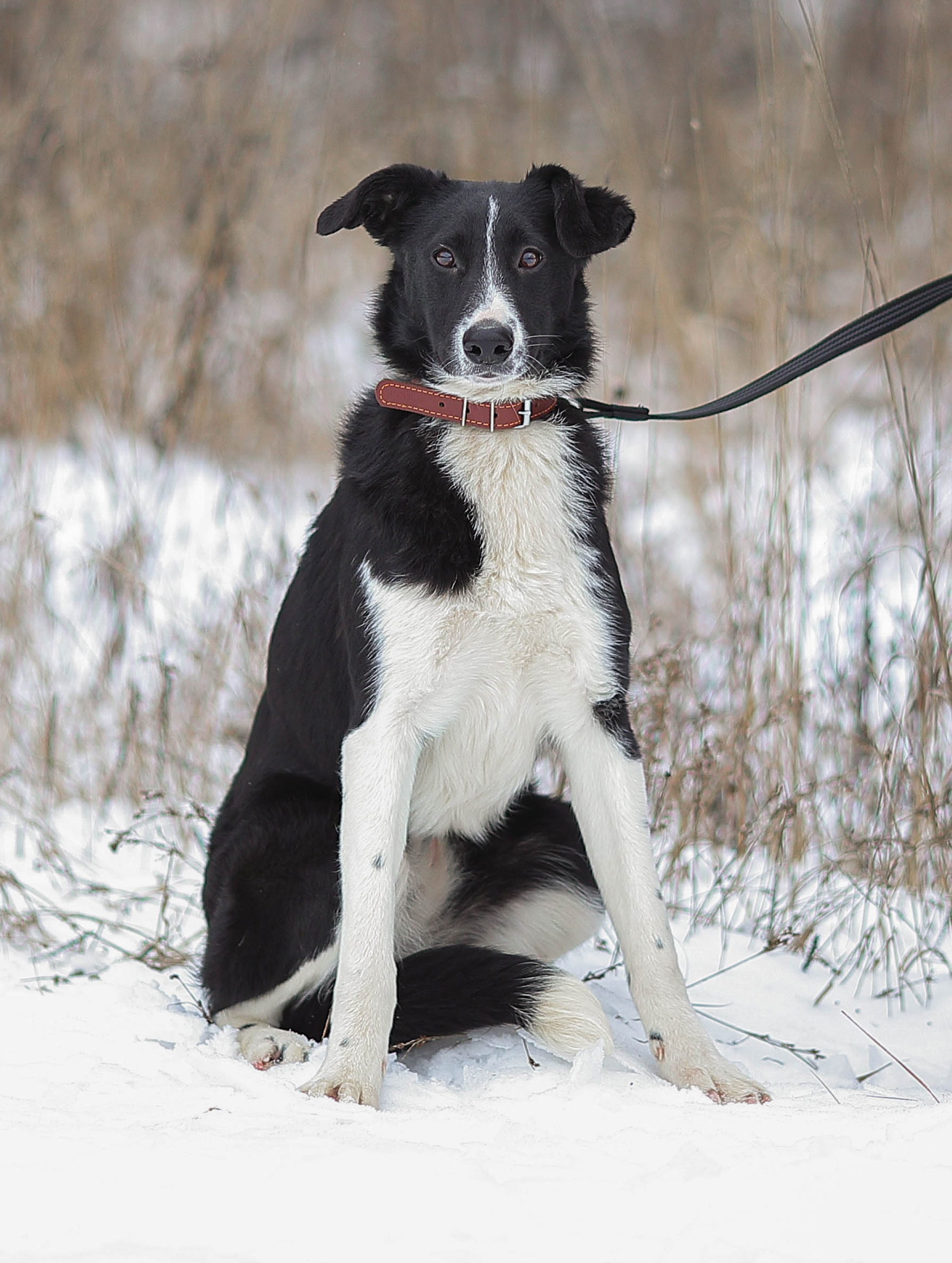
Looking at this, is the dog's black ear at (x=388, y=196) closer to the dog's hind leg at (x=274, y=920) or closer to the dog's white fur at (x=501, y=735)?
the dog's white fur at (x=501, y=735)

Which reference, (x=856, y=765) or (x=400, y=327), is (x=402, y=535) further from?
(x=856, y=765)

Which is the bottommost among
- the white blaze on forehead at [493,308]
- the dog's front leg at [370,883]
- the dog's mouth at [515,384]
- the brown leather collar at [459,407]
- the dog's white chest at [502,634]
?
the dog's front leg at [370,883]

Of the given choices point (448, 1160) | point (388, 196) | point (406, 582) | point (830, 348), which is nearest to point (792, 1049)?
point (448, 1160)

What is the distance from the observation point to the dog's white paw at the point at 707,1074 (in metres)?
2.06

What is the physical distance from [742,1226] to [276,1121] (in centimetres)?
73

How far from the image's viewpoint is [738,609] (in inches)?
142

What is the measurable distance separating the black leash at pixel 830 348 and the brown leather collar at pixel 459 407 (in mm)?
129

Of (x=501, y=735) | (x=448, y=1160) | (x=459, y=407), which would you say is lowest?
(x=448, y=1160)

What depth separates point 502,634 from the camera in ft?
7.23

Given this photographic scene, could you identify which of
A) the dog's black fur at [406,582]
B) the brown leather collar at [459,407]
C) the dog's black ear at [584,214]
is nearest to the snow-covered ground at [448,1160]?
the dog's black fur at [406,582]

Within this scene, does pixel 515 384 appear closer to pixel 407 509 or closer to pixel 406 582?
pixel 407 509

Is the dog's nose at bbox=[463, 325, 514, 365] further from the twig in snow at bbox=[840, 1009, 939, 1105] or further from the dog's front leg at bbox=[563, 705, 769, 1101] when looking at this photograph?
the twig in snow at bbox=[840, 1009, 939, 1105]

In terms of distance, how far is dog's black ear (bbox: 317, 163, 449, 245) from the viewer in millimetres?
2332

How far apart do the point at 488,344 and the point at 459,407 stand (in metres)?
0.17
